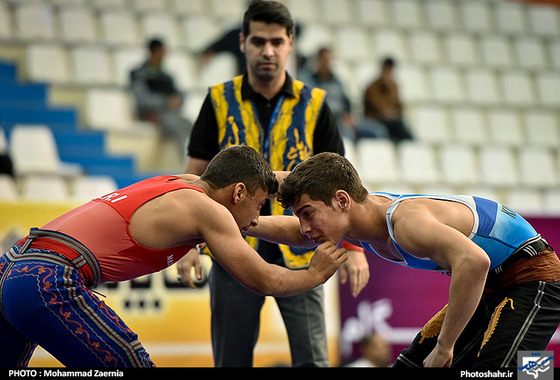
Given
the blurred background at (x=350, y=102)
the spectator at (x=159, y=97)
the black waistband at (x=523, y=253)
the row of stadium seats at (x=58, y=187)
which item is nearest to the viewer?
the black waistband at (x=523, y=253)

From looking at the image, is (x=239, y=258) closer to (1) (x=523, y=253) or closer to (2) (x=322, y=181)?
(2) (x=322, y=181)

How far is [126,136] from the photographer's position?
9.00 meters

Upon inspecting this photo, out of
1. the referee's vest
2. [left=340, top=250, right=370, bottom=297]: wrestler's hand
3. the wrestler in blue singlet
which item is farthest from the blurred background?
the wrestler in blue singlet

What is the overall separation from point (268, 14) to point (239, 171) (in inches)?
49.2

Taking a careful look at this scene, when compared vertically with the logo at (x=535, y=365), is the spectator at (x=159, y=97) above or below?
above

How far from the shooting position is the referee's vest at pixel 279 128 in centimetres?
406

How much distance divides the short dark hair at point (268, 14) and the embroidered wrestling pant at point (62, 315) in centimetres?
183

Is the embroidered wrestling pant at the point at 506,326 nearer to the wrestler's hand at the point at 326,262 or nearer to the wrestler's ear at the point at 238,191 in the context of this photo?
the wrestler's hand at the point at 326,262

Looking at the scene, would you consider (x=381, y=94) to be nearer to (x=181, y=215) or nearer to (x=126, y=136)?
(x=126, y=136)

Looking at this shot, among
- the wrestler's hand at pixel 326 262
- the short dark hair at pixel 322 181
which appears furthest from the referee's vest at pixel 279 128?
the wrestler's hand at pixel 326 262

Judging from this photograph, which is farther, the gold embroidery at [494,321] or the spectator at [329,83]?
the spectator at [329,83]

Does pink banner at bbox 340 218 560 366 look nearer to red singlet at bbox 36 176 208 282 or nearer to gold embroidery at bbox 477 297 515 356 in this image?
gold embroidery at bbox 477 297 515 356

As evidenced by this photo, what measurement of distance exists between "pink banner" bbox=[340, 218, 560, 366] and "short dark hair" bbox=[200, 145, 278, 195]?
311cm

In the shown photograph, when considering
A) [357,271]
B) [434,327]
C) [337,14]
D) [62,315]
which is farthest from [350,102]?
[62,315]
